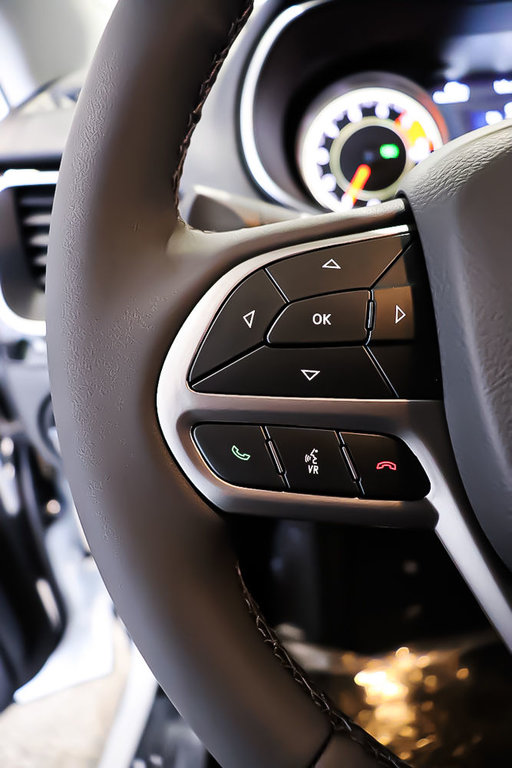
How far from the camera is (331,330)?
0.43 metres

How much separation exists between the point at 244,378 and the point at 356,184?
0.67 meters

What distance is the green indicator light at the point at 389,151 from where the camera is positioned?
102 centimetres

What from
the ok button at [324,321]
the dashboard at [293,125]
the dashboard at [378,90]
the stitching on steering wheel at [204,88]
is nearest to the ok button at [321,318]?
the ok button at [324,321]

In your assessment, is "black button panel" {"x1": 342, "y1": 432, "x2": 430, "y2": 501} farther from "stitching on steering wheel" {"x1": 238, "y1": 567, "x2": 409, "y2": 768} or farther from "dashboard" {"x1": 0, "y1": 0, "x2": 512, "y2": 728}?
"dashboard" {"x1": 0, "y1": 0, "x2": 512, "y2": 728}

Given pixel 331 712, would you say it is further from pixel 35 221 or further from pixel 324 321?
pixel 35 221

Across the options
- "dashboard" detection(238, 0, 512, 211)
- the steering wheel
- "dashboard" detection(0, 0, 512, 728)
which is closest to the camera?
the steering wheel

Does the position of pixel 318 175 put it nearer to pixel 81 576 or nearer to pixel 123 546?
pixel 81 576

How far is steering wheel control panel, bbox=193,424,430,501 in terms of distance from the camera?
0.41 meters

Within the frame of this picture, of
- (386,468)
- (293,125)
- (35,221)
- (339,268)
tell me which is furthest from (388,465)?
(293,125)

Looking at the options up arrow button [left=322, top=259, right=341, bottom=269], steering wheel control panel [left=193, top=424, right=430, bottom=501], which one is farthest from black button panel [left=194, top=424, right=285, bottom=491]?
up arrow button [left=322, top=259, right=341, bottom=269]

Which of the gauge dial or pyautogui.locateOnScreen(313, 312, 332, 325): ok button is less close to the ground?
the gauge dial

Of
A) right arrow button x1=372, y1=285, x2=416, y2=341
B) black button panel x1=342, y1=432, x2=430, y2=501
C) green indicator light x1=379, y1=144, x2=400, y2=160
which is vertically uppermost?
green indicator light x1=379, y1=144, x2=400, y2=160

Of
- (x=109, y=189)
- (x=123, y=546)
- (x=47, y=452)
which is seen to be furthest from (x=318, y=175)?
(x=123, y=546)

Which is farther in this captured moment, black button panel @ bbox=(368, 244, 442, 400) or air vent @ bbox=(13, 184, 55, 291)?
air vent @ bbox=(13, 184, 55, 291)
